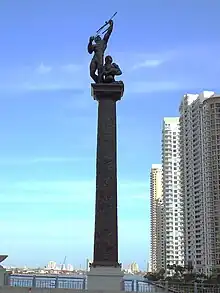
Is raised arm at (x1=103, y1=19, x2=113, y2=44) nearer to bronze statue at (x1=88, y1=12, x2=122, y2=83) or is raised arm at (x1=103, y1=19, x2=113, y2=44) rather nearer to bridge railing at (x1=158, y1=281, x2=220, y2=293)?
bronze statue at (x1=88, y1=12, x2=122, y2=83)

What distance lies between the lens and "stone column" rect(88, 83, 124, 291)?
1593 cm

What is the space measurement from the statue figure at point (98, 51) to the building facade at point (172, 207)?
95.3m

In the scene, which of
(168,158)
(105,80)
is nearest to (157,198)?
(168,158)

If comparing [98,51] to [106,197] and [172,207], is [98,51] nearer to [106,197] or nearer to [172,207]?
[106,197]

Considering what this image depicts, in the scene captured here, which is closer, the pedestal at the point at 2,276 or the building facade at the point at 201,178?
the pedestal at the point at 2,276

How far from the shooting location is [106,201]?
55.0ft

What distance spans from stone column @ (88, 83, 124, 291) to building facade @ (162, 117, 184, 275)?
316ft

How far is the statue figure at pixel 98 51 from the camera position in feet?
61.2

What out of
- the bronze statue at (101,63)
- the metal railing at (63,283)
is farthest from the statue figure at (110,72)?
the metal railing at (63,283)

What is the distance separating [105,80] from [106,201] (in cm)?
474

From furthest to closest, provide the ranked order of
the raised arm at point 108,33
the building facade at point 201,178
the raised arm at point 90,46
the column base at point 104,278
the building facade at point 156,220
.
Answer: the building facade at point 156,220, the building facade at point 201,178, the raised arm at point 108,33, the raised arm at point 90,46, the column base at point 104,278

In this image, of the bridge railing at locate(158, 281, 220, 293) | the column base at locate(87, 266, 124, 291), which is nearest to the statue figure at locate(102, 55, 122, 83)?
the column base at locate(87, 266, 124, 291)

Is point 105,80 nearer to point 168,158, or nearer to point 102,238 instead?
point 102,238

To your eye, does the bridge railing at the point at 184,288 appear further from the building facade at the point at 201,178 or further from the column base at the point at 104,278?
the building facade at the point at 201,178
